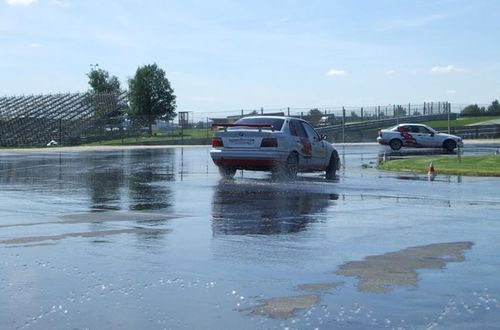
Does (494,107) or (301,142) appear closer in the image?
(301,142)

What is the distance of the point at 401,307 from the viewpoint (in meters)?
6.09

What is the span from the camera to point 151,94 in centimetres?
6259

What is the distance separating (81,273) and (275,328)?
8.12 feet

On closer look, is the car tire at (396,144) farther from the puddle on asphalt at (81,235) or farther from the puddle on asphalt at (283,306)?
the puddle on asphalt at (283,306)

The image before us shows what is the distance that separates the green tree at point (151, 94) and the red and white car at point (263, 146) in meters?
42.7

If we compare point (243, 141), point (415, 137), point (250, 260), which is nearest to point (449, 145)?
point (415, 137)

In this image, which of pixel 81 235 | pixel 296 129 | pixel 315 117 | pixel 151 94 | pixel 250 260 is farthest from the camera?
pixel 151 94

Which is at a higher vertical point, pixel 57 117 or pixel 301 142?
pixel 57 117

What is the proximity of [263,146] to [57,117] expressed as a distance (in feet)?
157

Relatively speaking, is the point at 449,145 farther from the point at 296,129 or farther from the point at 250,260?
the point at 250,260

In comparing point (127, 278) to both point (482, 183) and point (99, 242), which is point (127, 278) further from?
point (482, 183)

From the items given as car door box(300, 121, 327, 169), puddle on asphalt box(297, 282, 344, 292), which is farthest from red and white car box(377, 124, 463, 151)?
puddle on asphalt box(297, 282, 344, 292)

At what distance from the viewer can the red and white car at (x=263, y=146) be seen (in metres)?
18.4

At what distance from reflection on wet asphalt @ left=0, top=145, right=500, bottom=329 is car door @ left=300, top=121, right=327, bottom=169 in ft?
16.5
